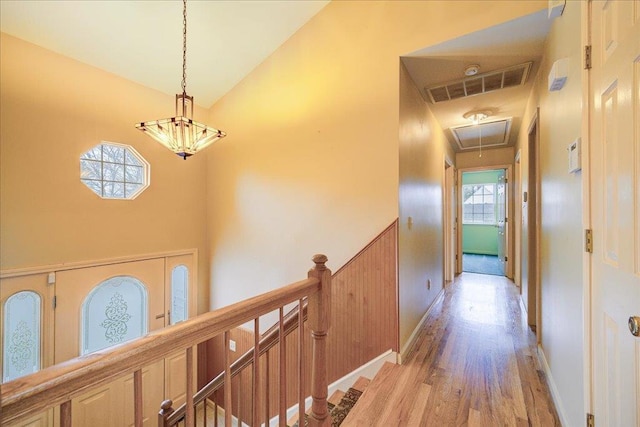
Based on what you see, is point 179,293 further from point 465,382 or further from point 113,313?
point 465,382

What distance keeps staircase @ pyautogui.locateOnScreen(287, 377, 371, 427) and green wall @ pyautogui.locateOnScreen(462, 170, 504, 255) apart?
6.66m

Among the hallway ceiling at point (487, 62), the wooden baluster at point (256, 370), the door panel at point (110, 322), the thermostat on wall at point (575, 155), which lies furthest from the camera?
the door panel at point (110, 322)

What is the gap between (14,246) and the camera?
238cm

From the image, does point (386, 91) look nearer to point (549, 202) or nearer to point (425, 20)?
point (425, 20)

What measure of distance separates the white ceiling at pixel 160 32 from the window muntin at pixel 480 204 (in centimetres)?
647

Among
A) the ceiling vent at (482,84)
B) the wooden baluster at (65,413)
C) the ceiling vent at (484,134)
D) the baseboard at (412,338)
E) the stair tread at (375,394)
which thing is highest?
the ceiling vent at (482,84)

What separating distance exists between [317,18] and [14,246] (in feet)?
11.6

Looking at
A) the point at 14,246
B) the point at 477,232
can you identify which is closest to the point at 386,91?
the point at 14,246

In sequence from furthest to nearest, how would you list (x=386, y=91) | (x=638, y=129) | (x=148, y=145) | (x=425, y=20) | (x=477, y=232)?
(x=477, y=232)
(x=148, y=145)
(x=386, y=91)
(x=425, y=20)
(x=638, y=129)

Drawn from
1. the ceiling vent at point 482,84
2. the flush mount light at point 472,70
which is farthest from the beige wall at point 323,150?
the ceiling vent at point 482,84

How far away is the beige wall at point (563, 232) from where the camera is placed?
51.6 inches

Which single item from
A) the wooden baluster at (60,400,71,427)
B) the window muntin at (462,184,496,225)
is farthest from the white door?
the window muntin at (462,184,496,225)

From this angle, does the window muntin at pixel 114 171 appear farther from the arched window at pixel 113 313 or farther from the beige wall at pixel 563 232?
the beige wall at pixel 563 232

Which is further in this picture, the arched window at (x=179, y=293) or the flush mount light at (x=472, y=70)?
the arched window at (x=179, y=293)
